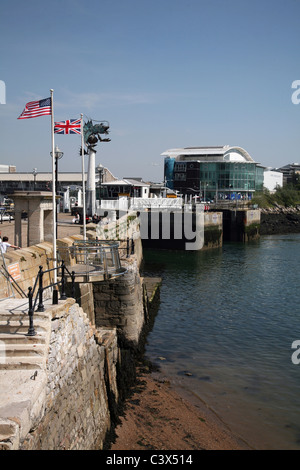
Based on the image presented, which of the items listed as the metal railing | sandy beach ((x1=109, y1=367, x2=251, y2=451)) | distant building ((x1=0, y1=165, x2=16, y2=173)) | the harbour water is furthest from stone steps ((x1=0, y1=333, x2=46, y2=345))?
distant building ((x1=0, y1=165, x2=16, y2=173))

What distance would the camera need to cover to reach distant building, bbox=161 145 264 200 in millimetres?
89625

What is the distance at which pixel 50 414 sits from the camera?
275 inches

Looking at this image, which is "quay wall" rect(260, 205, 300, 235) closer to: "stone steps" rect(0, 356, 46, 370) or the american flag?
the american flag

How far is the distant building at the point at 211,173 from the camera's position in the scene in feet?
294

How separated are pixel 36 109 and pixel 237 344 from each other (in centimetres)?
1196

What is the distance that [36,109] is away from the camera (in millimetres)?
12500

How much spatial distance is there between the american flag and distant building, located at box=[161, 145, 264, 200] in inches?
2961

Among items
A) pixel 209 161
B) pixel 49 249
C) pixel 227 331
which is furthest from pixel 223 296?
pixel 209 161

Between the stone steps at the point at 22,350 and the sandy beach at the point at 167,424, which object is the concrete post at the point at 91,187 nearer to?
the sandy beach at the point at 167,424

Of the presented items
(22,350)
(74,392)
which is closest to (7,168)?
(74,392)

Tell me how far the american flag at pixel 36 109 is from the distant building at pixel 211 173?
2961 inches

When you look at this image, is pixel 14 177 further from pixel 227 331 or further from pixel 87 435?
pixel 87 435

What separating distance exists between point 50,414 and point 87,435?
2090 millimetres

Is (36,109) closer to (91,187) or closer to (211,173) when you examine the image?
(91,187)
